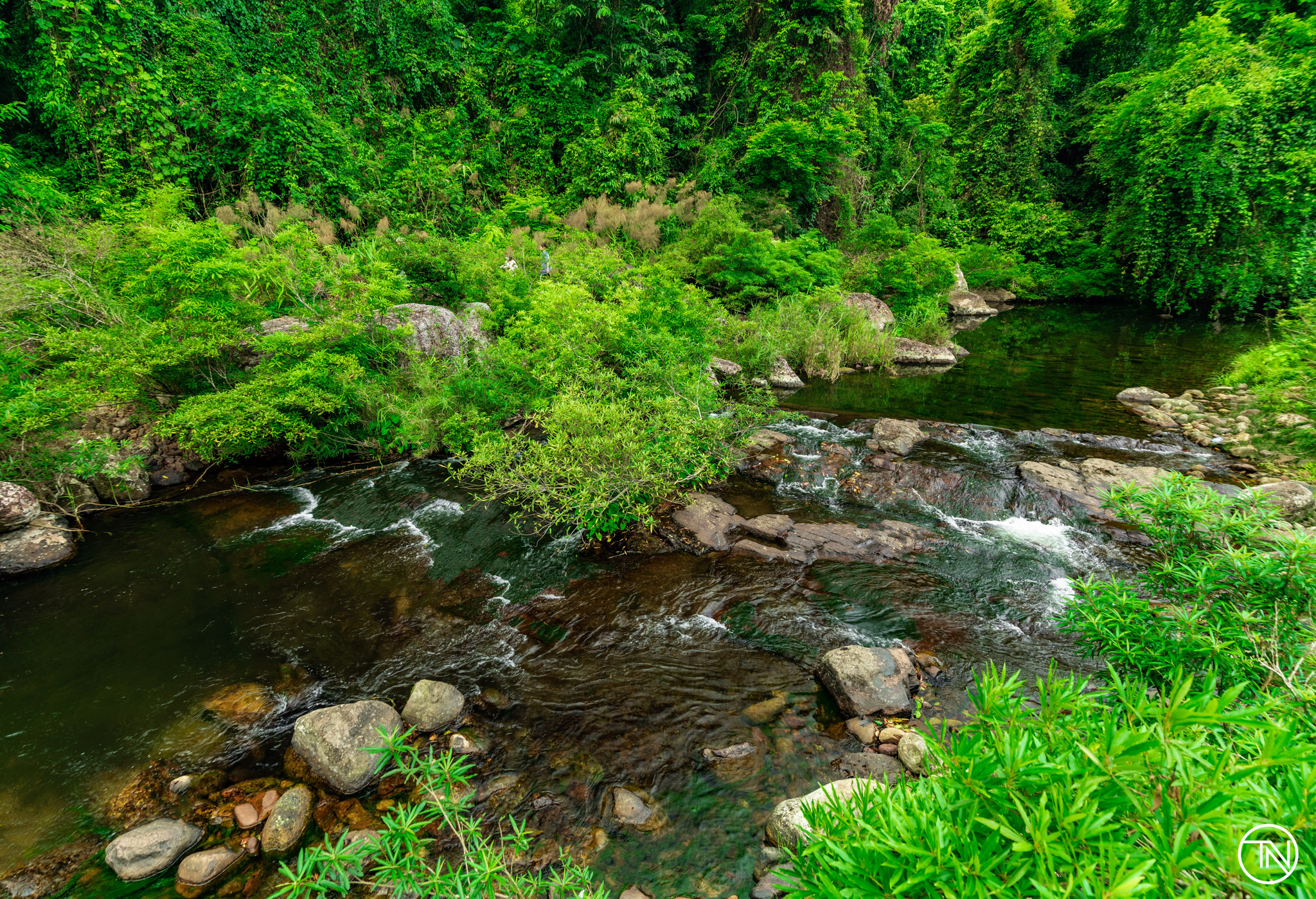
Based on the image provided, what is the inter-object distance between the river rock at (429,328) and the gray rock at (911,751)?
9420 millimetres

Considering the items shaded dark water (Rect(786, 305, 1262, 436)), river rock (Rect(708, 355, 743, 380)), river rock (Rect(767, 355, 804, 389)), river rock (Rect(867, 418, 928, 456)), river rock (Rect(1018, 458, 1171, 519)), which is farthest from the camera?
river rock (Rect(767, 355, 804, 389))

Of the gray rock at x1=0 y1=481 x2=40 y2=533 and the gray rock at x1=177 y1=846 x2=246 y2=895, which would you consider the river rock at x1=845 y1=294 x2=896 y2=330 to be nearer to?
the gray rock at x1=177 y1=846 x2=246 y2=895

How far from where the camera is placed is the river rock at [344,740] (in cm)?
363

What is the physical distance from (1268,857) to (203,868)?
4.98 m

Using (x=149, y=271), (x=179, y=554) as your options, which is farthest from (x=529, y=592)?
(x=149, y=271)

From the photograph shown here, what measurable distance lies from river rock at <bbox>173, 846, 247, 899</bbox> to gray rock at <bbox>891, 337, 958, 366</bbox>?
16.3 metres

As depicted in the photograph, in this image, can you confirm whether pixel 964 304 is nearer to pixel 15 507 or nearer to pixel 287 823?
pixel 287 823

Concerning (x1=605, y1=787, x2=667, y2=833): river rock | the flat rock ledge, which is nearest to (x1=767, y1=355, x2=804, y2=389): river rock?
the flat rock ledge

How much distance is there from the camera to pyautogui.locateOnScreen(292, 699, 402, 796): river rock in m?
3.63

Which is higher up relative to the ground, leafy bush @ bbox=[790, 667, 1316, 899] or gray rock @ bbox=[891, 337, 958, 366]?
leafy bush @ bbox=[790, 667, 1316, 899]

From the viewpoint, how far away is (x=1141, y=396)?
11094 millimetres

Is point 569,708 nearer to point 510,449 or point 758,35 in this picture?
point 510,449

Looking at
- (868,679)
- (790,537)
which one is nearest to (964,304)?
(790,537)

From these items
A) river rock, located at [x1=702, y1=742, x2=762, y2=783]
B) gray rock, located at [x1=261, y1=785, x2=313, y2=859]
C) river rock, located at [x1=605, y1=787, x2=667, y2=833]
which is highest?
gray rock, located at [x1=261, y1=785, x2=313, y2=859]
